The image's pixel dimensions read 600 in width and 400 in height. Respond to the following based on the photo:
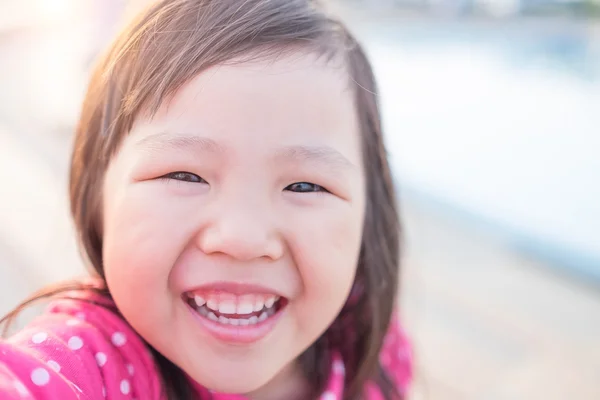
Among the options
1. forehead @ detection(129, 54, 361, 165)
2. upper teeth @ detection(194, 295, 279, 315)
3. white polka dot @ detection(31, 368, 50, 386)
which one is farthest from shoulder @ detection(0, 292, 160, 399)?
forehead @ detection(129, 54, 361, 165)

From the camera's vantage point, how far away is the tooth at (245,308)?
630 millimetres

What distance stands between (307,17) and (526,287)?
1.41m

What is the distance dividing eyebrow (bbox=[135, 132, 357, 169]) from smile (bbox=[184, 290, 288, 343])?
0.15 meters

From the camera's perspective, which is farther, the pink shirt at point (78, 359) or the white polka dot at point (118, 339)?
the white polka dot at point (118, 339)

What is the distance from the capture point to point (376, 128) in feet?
2.54

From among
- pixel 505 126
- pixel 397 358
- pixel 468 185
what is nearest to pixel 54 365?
pixel 397 358

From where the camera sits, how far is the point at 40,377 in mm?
511

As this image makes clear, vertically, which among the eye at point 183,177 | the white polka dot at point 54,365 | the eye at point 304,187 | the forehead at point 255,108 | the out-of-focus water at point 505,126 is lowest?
the out-of-focus water at point 505,126

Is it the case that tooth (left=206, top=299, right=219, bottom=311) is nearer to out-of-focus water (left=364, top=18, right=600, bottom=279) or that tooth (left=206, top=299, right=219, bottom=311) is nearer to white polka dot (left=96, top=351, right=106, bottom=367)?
white polka dot (left=96, top=351, right=106, bottom=367)

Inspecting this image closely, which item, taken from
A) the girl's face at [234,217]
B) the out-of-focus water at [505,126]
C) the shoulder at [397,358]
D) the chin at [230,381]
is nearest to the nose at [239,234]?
the girl's face at [234,217]

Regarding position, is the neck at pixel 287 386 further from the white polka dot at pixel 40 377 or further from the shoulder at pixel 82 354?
the white polka dot at pixel 40 377

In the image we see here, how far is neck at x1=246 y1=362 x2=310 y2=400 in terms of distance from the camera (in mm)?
807

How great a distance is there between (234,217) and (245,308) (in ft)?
0.36

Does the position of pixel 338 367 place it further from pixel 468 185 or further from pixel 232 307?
pixel 468 185
